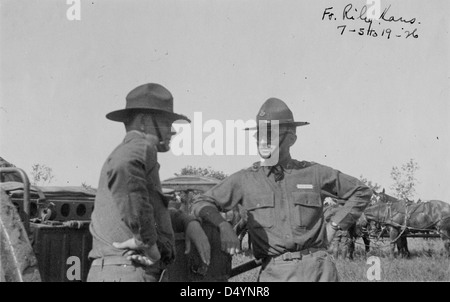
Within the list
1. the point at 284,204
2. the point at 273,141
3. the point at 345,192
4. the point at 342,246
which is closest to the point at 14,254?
the point at 284,204

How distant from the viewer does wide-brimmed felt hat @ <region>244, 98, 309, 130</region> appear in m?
4.55

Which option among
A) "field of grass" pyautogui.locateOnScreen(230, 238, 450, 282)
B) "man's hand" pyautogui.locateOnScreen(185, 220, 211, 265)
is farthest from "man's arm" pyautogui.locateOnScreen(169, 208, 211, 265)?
"field of grass" pyautogui.locateOnScreen(230, 238, 450, 282)

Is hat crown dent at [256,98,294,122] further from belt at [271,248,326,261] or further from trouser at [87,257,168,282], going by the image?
trouser at [87,257,168,282]

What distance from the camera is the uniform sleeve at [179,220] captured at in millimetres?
4039

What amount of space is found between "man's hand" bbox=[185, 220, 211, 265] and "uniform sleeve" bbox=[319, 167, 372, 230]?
1.12 m

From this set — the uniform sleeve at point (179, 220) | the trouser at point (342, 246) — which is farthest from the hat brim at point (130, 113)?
the trouser at point (342, 246)

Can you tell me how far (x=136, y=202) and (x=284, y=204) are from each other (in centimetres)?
158

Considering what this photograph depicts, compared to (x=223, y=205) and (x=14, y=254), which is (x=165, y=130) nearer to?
(x=223, y=205)

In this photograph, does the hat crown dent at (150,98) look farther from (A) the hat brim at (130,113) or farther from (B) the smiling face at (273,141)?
(B) the smiling face at (273,141)

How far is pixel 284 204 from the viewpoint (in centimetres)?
443

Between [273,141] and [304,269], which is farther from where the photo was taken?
[273,141]
